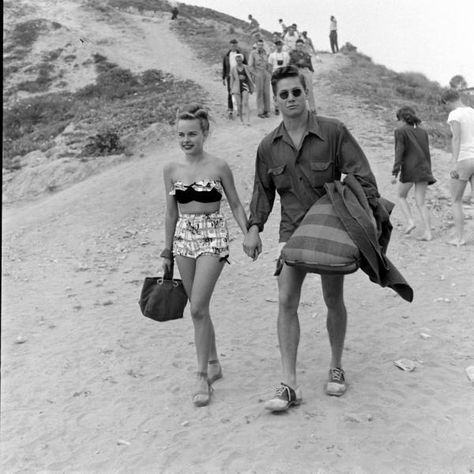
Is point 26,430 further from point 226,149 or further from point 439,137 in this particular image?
point 439,137

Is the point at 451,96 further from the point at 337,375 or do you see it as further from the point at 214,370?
the point at 214,370

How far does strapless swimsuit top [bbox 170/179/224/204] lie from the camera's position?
4281 mm

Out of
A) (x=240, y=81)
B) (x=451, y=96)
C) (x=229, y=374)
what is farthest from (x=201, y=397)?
(x=240, y=81)

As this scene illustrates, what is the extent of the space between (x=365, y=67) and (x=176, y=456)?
28372 millimetres

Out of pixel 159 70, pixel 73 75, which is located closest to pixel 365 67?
pixel 159 70

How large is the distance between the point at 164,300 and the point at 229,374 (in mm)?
909

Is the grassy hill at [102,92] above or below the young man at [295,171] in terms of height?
above

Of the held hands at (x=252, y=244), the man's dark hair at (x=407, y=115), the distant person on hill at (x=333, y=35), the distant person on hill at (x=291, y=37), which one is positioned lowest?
the held hands at (x=252, y=244)

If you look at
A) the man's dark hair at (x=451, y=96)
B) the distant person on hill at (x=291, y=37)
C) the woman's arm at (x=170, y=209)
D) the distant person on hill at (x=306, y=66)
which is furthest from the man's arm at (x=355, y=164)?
the distant person on hill at (x=291, y=37)

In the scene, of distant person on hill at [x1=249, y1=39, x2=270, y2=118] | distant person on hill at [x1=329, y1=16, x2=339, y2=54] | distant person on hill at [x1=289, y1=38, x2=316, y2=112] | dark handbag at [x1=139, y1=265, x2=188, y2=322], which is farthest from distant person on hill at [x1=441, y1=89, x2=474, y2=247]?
distant person on hill at [x1=329, y1=16, x2=339, y2=54]

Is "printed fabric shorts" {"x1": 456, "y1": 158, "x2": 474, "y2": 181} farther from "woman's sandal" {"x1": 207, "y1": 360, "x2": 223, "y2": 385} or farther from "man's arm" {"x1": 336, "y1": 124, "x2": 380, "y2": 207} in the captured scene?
"woman's sandal" {"x1": 207, "y1": 360, "x2": 223, "y2": 385}

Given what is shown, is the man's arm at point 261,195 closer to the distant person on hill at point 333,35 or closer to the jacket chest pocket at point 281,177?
the jacket chest pocket at point 281,177

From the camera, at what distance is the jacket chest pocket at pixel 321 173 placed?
3.82 metres

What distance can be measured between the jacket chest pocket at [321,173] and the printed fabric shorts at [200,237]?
2.67 feet
